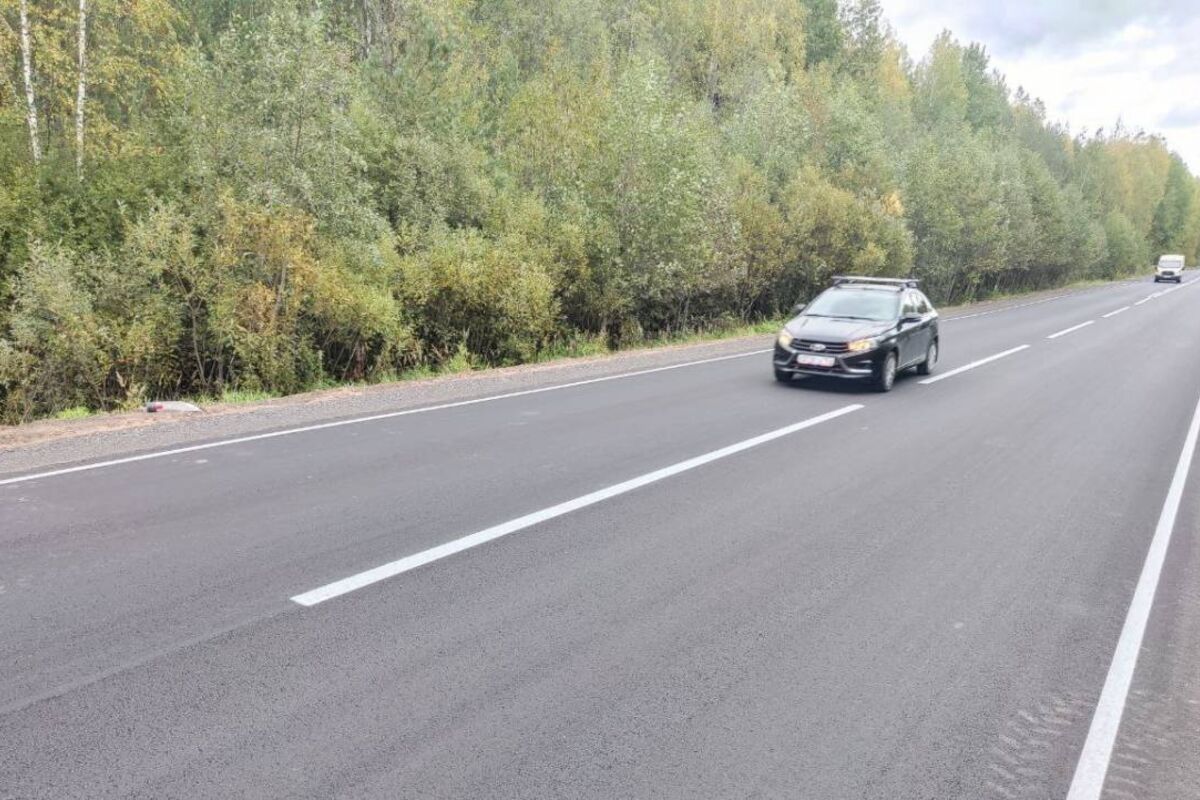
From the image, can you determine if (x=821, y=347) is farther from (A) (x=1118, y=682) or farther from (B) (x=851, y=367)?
(A) (x=1118, y=682)

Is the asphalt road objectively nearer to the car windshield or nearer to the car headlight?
the car headlight

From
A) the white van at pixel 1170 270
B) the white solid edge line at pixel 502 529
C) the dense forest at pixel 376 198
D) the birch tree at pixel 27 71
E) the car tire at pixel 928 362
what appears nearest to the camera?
the white solid edge line at pixel 502 529

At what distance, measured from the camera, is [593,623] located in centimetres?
458

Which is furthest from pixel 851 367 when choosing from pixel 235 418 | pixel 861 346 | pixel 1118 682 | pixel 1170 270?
pixel 1170 270

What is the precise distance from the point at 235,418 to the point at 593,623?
279 inches

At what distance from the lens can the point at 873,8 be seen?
67.0m

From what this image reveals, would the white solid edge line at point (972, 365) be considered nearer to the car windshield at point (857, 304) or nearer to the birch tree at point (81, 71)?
the car windshield at point (857, 304)

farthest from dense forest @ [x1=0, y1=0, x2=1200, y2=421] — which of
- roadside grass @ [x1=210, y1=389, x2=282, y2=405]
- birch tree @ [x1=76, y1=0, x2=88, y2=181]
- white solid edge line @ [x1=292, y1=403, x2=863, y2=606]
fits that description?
white solid edge line @ [x1=292, y1=403, x2=863, y2=606]

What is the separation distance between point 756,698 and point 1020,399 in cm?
1064

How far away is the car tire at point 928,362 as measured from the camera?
15258 mm

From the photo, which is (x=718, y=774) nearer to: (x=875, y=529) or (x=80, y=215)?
(x=875, y=529)

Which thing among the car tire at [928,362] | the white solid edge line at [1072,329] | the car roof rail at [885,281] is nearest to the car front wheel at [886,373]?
the car roof rail at [885,281]

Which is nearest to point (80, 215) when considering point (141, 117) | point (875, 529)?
point (141, 117)

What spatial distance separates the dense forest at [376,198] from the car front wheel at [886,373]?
25.1 ft
